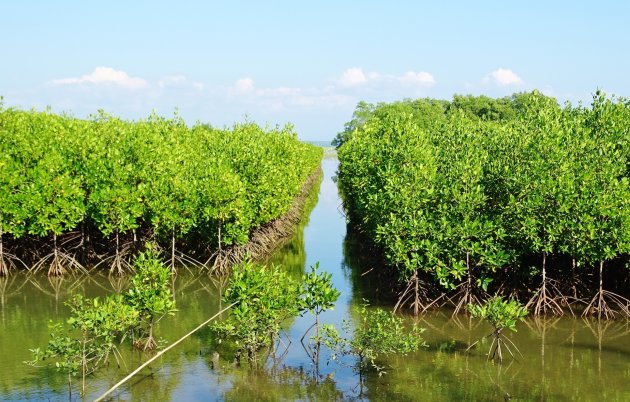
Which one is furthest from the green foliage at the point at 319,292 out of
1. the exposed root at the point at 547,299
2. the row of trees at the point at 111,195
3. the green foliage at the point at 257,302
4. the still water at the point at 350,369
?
the row of trees at the point at 111,195

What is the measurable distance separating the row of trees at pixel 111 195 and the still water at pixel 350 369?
4.02 metres

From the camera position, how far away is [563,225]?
1773cm

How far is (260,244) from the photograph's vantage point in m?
29.8

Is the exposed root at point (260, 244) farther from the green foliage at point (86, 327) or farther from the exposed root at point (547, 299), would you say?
the exposed root at point (547, 299)

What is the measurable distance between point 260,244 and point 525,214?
14.7m

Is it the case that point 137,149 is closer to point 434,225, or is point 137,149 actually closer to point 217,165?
point 217,165

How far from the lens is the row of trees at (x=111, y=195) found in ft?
77.9

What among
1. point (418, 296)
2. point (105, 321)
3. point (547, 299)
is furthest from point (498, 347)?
point (105, 321)

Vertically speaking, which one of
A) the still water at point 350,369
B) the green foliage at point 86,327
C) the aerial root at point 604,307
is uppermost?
the green foliage at point 86,327

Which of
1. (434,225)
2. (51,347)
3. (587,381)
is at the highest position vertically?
(434,225)

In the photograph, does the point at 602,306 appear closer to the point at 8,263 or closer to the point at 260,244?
the point at 260,244

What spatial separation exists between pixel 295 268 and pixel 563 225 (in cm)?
1298

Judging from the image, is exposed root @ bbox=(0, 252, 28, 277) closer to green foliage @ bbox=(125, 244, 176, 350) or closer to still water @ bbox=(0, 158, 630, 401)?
still water @ bbox=(0, 158, 630, 401)

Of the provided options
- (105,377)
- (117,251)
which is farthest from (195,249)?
(105,377)
